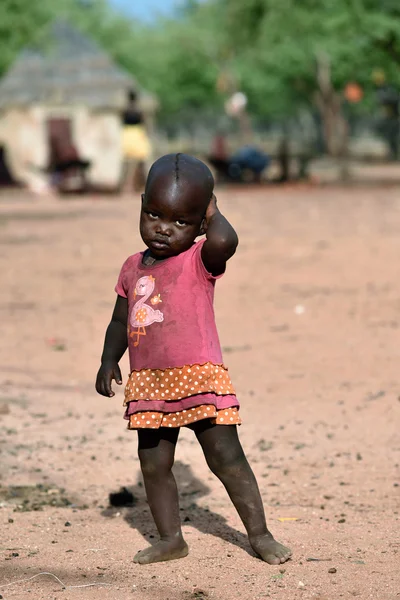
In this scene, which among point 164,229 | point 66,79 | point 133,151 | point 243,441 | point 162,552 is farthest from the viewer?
point 66,79

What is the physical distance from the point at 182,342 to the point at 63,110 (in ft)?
97.8

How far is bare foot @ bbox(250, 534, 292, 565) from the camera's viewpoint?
13.7ft

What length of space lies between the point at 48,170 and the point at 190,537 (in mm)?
26637

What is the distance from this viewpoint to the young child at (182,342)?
4.14 meters

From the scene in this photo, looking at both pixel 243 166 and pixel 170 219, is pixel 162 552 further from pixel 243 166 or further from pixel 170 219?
pixel 243 166

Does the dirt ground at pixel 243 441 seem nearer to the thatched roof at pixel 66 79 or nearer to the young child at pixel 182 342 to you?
the young child at pixel 182 342

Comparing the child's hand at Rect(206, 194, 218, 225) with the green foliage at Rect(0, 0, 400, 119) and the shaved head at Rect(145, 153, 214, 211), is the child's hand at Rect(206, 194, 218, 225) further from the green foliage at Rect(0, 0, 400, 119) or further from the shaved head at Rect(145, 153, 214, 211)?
the green foliage at Rect(0, 0, 400, 119)

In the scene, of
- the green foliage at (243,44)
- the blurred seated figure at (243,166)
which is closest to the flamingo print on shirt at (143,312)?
the green foliage at (243,44)

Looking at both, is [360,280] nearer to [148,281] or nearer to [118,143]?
[148,281]

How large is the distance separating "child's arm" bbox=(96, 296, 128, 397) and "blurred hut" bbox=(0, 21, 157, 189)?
28.4 metres

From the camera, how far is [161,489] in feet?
14.1

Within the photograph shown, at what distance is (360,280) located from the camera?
12.1m

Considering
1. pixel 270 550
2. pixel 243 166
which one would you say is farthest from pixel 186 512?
pixel 243 166

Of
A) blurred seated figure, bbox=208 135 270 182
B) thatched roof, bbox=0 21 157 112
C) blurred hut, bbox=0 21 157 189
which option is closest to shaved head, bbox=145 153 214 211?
blurred seated figure, bbox=208 135 270 182
